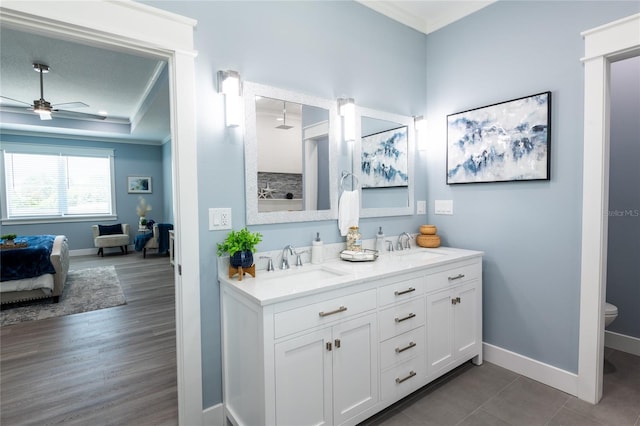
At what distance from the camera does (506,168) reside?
2441 mm

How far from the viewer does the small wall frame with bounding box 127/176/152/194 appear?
7.95 metres

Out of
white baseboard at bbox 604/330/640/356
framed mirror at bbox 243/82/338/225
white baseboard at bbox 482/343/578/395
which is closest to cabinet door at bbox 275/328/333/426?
framed mirror at bbox 243/82/338/225

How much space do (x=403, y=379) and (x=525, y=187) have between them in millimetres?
1575

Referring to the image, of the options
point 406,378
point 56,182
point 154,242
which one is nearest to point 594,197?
point 406,378

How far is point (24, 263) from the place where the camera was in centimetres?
402

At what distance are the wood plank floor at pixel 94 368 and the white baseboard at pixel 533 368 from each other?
90.5 inches

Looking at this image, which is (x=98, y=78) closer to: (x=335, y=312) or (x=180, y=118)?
(x=180, y=118)

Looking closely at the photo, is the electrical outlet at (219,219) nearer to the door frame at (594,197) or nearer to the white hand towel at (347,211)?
the white hand towel at (347,211)

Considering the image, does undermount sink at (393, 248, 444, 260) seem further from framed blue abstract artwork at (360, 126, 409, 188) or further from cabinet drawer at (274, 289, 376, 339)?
cabinet drawer at (274, 289, 376, 339)

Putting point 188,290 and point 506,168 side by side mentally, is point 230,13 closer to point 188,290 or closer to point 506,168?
point 188,290

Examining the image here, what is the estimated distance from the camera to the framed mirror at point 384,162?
100 inches

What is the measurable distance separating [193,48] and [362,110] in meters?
1.26

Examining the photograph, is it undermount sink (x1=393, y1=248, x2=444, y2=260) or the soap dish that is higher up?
the soap dish

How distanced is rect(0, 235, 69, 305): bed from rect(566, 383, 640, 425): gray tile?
5.33 m
